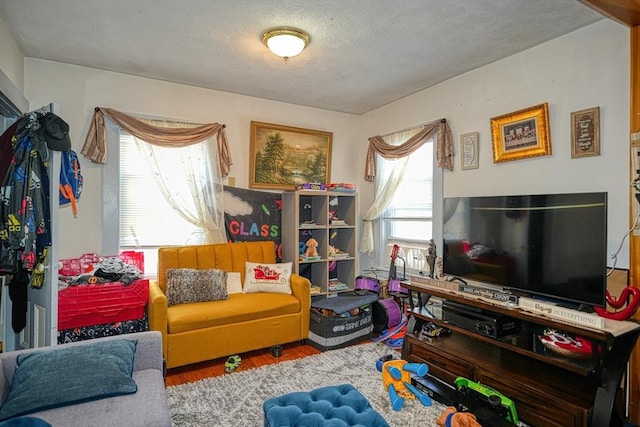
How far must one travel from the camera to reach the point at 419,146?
3.71 m

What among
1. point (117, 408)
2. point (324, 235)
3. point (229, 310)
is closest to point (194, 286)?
point (229, 310)

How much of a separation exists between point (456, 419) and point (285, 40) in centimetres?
266

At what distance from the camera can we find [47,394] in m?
1.55

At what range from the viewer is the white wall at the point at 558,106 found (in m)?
2.31

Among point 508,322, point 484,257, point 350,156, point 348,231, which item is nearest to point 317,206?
point 348,231

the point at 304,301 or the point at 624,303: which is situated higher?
the point at 624,303

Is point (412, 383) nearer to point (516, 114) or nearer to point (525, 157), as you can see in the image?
point (525, 157)

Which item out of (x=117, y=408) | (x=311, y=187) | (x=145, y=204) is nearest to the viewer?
(x=117, y=408)

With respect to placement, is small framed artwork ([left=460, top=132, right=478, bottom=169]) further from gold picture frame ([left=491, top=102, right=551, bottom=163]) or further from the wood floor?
the wood floor

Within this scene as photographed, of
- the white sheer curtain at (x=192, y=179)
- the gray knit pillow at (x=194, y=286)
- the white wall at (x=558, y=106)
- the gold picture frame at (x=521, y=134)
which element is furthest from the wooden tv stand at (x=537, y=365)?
the white sheer curtain at (x=192, y=179)

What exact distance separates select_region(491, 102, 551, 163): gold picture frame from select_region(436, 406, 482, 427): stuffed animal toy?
1938 mm

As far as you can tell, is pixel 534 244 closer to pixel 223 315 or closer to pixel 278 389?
pixel 278 389

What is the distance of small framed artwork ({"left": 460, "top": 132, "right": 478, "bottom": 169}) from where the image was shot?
3.23 m

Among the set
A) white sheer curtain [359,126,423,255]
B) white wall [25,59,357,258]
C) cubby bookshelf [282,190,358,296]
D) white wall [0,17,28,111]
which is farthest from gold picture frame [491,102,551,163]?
white wall [0,17,28,111]
